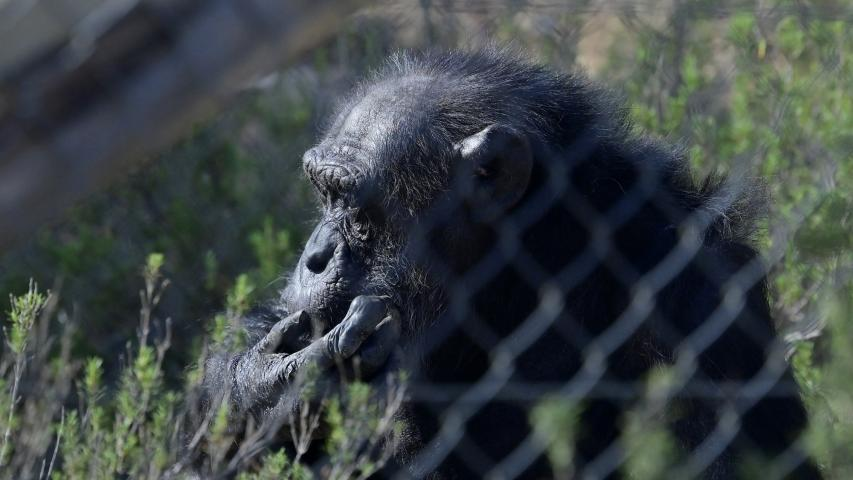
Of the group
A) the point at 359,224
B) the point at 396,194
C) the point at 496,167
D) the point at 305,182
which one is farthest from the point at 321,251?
the point at 305,182

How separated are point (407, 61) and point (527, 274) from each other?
66 cm

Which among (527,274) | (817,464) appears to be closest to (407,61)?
(527,274)

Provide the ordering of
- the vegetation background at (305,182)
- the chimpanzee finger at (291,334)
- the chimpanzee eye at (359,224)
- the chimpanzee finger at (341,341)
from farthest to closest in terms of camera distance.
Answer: the vegetation background at (305,182) → the chimpanzee eye at (359,224) → the chimpanzee finger at (291,334) → the chimpanzee finger at (341,341)

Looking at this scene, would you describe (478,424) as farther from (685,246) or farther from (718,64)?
(718,64)

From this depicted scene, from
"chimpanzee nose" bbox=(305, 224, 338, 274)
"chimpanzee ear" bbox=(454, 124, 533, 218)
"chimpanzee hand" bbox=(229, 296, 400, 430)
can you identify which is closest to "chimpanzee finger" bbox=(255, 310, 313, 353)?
"chimpanzee hand" bbox=(229, 296, 400, 430)

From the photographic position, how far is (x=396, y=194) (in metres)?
2.68

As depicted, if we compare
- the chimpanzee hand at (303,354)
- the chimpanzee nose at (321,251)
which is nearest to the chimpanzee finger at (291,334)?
the chimpanzee hand at (303,354)

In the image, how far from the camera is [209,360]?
2.89 metres

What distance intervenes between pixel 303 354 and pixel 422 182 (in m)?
0.52

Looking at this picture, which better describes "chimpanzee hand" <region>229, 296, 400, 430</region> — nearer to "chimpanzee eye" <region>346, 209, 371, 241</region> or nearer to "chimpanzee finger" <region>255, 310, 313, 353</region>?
"chimpanzee finger" <region>255, 310, 313, 353</region>

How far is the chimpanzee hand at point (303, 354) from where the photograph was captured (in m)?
2.36

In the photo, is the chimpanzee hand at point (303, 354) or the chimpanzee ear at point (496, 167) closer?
the chimpanzee hand at point (303, 354)

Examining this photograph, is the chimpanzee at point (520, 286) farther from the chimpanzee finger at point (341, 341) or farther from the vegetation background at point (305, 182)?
the vegetation background at point (305, 182)

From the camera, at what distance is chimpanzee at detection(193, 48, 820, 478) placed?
102 inches
